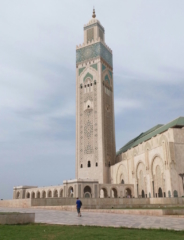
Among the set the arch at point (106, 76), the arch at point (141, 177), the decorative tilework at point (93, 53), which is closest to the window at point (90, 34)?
the decorative tilework at point (93, 53)

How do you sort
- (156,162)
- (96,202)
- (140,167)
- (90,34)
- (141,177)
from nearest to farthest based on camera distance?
(96,202) < (156,162) < (140,167) < (141,177) < (90,34)

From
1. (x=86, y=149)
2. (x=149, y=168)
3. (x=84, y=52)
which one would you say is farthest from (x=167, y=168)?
(x=84, y=52)

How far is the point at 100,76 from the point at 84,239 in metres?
36.7

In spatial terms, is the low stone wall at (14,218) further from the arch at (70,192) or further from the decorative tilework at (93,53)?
the decorative tilework at (93,53)

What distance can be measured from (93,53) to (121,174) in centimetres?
1982

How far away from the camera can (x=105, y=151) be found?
124 ft

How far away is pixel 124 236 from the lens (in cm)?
507

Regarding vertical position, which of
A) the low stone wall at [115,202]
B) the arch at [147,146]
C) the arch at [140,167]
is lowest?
the low stone wall at [115,202]

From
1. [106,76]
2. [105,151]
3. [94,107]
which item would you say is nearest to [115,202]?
[105,151]

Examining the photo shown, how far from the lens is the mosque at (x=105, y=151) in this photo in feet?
83.1

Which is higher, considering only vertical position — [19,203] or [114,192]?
[114,192]

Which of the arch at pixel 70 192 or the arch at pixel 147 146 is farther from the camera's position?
the arch at pixel 147 146

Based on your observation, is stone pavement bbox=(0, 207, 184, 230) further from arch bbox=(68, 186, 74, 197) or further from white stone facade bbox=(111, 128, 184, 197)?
arch bbox=(68, 186, 74, 197)

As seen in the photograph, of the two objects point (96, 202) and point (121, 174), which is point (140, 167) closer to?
point (121, 174)
